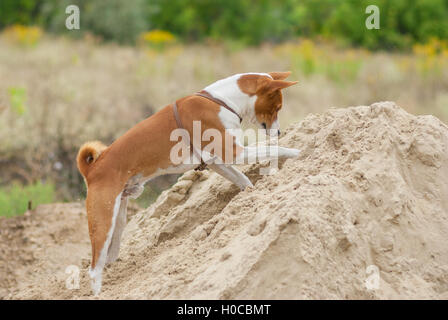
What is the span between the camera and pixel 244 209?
4555 millimetres

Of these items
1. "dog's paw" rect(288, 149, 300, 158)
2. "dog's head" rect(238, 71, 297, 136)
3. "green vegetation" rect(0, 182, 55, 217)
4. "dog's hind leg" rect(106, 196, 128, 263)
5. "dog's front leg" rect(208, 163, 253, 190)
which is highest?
"dog's head" rect(238, 71, 297, 136)

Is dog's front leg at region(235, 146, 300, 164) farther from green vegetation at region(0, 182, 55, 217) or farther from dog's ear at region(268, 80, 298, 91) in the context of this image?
green vegetation at region(0, 182, 55, 217)

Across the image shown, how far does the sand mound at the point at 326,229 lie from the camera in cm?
375

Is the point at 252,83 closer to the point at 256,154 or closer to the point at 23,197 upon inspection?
the point at 256,154

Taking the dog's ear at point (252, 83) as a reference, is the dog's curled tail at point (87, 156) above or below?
below

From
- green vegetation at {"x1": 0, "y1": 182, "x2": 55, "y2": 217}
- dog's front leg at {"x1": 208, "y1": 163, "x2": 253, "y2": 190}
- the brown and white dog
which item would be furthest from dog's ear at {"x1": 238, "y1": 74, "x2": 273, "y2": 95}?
green vegetation at {"x1": 0, "y1": 182, "x2": 55, "y2": 217}

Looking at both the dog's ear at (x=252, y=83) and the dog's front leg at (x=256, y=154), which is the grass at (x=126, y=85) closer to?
the dog's ear at (x=252, y=83)

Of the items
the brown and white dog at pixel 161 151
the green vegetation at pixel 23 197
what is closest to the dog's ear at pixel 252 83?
the brown and white dog at pixel 161 151

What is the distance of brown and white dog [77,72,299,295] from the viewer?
4.58 meters

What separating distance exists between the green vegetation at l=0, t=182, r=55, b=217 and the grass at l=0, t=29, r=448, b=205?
41 cm

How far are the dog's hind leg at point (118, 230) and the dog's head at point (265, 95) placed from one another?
4.25 feet

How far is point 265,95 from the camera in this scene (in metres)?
4.84

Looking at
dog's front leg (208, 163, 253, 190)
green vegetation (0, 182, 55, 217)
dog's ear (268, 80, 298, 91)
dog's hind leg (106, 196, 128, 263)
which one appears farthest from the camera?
green vegetation (0, 182, 55, 217)
